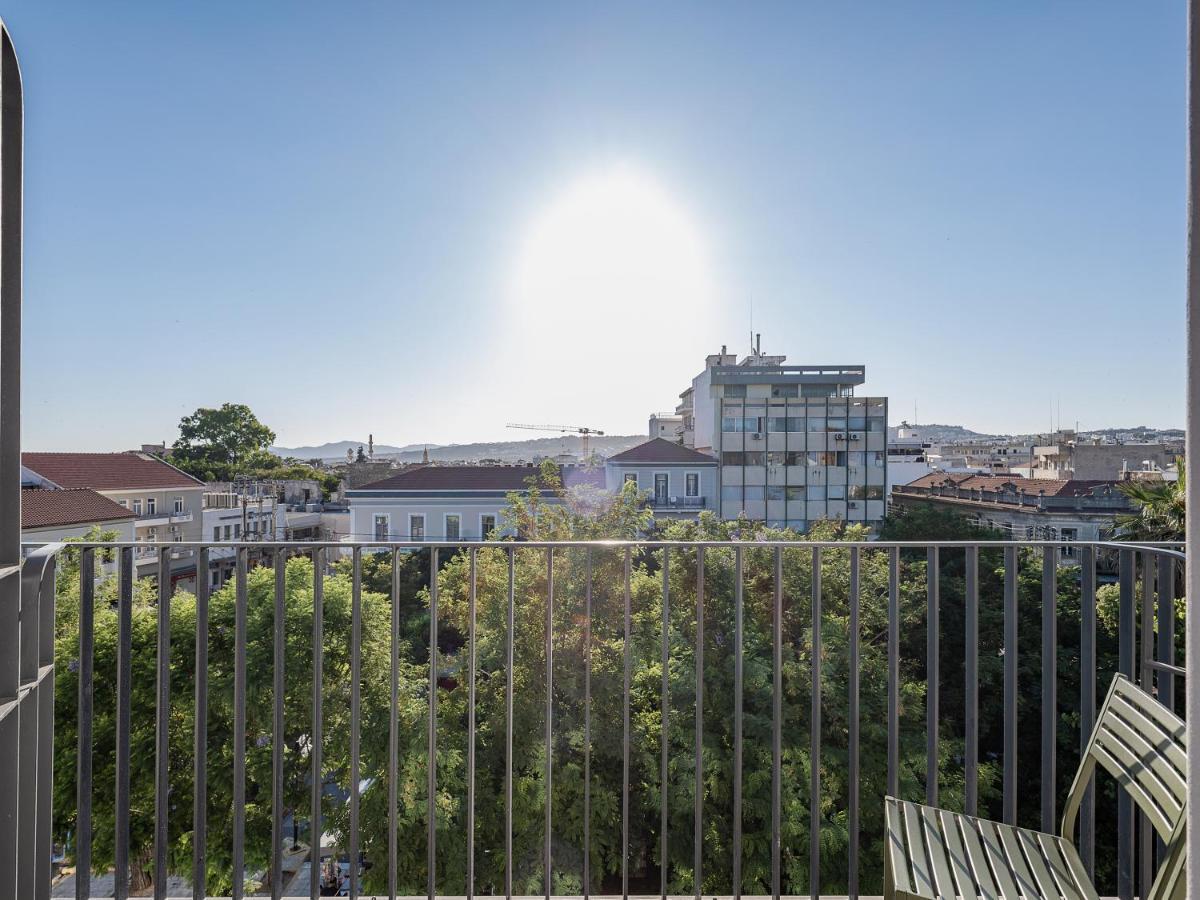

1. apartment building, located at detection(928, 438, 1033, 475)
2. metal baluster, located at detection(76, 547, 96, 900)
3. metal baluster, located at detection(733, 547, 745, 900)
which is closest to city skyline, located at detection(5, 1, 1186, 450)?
metal baluster, located at detection(76, 547, 96, 900)

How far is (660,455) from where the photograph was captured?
2834 centimetres

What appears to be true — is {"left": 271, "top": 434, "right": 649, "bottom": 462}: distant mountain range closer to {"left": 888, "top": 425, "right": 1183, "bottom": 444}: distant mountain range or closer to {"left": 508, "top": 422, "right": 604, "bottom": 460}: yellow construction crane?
{"left": 508, "top": 422, "right": 604, "bottom": 460}: yellow construction crane

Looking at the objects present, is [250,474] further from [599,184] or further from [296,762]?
[599,184]

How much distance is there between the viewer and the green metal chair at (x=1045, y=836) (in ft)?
4.26

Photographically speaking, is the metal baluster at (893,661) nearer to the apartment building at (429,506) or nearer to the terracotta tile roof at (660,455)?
the apartment building at (429,506)

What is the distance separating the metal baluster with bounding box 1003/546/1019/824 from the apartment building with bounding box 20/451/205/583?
778 inches

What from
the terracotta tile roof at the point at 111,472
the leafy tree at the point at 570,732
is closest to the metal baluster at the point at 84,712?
the leafy tree at the point at 570,732

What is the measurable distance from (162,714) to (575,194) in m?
9.14

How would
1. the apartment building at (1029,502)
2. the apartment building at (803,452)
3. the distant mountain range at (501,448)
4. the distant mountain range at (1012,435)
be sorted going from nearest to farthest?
1. the distant mountain range at (1012,435)
2. the apartment building at (1029,502)
3. the apartment building at (803,452)
4. the distant mountain range at (501,448)

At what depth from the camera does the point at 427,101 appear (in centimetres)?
824

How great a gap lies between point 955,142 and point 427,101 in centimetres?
752

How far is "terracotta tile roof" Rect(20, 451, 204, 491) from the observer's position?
666 inches

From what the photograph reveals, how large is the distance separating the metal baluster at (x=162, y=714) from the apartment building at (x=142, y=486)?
1826 centimetres

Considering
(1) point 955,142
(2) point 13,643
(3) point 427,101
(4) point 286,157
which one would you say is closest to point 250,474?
(4) point 286,157
